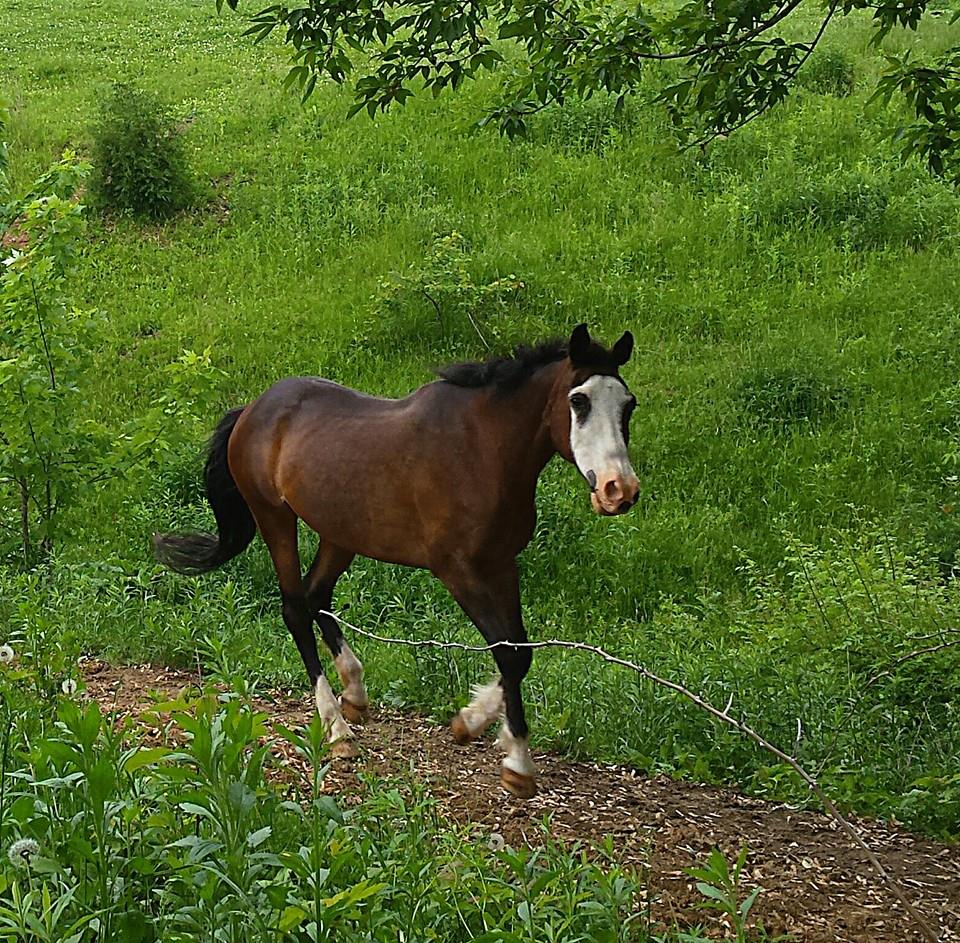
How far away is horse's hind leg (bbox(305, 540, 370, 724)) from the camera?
5.73 m

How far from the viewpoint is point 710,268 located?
15.3 metres

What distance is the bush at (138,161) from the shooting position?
56.0 feet

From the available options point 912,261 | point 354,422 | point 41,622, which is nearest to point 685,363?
point 912,261

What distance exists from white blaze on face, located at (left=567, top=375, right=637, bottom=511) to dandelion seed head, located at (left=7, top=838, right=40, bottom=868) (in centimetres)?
232

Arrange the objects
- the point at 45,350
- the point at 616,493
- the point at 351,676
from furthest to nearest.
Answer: the point at 45,350
the point at 351,676
the point at 616,493

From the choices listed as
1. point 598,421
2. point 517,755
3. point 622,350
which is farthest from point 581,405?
point 517,755

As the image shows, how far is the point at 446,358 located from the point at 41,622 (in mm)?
9319

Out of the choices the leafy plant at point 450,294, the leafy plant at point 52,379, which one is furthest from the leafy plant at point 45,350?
the leafy plant at point 450,294

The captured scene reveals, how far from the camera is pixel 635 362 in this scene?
13.7m

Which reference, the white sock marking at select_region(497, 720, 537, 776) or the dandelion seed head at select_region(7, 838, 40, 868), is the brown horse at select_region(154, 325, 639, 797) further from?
the dandelion seed head at select_region(7, 838, 40, 868)

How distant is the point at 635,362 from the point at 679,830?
30.7 ft

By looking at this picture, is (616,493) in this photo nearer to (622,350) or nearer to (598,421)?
(598,421)

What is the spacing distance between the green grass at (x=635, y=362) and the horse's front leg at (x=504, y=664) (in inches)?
24.1

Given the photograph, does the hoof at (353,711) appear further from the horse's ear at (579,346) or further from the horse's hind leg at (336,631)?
the horse's ear at (579,346)
